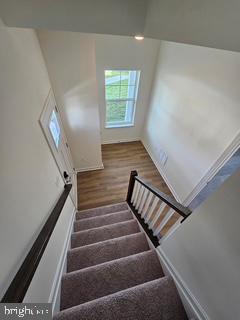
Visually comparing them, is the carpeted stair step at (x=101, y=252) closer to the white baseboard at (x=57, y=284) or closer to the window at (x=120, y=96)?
the white baseboard at (x=57, y=284)

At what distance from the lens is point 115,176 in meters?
3.73

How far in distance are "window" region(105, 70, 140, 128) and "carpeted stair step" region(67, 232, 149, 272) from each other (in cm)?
316

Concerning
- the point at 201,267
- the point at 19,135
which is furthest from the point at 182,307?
the point at 19,135

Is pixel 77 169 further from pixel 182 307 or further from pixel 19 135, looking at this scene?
pixel 182 307

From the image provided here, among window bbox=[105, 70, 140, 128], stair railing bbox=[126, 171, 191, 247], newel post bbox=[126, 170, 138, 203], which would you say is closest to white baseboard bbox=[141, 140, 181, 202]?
window bbox=[105, 70, 140, 128]

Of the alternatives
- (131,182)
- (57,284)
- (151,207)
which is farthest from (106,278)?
(131,182)

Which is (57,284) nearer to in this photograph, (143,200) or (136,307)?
(136,307)

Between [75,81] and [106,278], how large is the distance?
2510 mm

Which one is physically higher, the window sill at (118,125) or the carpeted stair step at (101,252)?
the window sill at (118,125)

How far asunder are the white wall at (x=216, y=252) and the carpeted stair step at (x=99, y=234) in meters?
1.08

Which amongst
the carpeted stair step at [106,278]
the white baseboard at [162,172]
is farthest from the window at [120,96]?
the carpeted stair step at [106,278]

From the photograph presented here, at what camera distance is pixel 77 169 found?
3705 mm

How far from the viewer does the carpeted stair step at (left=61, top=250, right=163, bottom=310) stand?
1.37 m

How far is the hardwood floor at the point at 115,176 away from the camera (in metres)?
3.28
